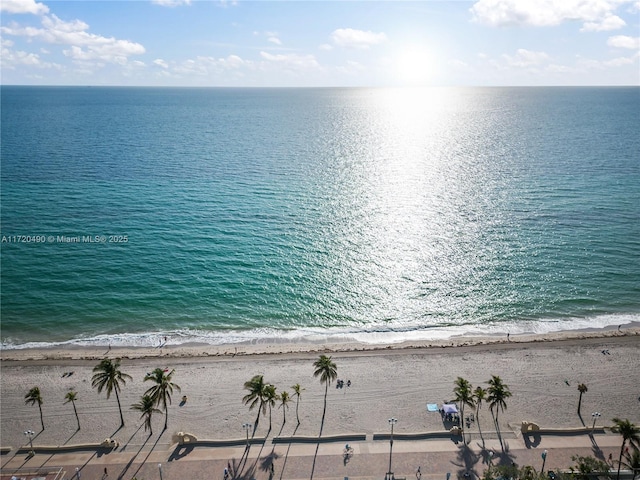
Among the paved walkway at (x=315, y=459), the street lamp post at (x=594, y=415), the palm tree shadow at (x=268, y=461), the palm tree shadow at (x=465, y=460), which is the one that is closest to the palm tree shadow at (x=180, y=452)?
the paved walkway at (x=315, y=459)

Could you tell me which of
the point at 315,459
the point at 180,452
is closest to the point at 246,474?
the point at 315,459

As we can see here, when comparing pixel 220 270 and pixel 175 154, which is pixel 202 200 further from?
pixel 175 154

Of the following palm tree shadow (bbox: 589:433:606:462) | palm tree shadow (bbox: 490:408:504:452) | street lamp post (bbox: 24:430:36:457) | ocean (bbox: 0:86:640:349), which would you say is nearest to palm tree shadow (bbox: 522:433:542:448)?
palm tree shadow (bbox: 490:408:504:452)

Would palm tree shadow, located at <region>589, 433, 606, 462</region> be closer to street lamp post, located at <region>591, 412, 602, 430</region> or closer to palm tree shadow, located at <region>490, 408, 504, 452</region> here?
street lamp post, located at <region>591, 412, 602, 430</region>

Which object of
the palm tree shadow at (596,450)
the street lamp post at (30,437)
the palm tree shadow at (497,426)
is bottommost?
the street lamp post at (30,437)

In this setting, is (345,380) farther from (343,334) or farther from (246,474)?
(246,474)

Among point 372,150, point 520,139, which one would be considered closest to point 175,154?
point 372,150

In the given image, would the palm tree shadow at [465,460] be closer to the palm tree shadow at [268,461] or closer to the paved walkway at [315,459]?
the paved walkway at [315,459]
